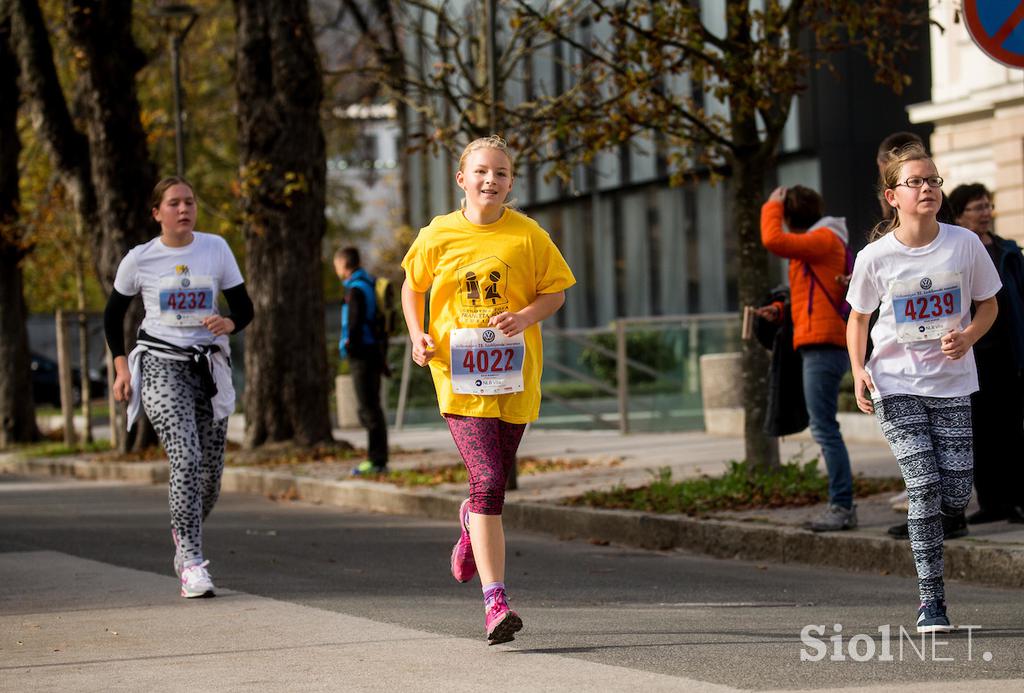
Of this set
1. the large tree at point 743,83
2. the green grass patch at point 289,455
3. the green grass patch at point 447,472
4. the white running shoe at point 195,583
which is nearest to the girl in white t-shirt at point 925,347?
the white running shoe at point 195,583

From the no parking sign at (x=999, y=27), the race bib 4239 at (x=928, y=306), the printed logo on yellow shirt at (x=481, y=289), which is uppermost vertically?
the no parking sign at (x=999, y=27)

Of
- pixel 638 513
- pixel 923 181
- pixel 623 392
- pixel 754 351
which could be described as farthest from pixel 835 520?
pixel 623 392

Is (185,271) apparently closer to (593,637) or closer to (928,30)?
(593,637)

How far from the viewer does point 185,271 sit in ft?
28.2

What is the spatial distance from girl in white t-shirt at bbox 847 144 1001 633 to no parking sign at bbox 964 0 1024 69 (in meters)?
1.54

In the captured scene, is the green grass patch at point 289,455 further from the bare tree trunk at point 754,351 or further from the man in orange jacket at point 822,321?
the man in orange jacket at point 822,321

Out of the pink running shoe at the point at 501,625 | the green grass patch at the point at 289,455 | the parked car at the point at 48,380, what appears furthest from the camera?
the parked car at the point at 48,380

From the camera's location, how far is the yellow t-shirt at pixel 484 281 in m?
6.63

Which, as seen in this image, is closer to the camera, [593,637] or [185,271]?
[593,637]

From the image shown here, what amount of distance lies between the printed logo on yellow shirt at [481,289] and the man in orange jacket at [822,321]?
129 inches

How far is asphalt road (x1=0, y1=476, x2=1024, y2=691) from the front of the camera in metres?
5.98

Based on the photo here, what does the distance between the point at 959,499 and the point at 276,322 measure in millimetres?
11551

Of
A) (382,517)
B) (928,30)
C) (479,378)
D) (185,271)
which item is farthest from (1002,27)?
(928,30)

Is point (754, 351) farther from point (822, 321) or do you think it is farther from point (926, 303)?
point (926, 303)
